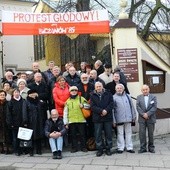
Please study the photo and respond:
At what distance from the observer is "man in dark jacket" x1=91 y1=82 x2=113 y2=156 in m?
9.48

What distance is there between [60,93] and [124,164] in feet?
8.02

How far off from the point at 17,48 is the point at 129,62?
54.8ft

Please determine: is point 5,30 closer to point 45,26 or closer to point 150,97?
point 45,26

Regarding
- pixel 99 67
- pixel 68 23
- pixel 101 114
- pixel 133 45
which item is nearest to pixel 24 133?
pixel 101 114

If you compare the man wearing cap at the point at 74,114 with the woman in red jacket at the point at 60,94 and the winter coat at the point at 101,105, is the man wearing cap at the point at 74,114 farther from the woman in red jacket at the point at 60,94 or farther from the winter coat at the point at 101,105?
the winter coat at the point at 101,105

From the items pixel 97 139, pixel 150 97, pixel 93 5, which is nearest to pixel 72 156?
pixel 97 139

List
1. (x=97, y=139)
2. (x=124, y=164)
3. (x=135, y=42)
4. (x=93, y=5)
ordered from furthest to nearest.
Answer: (x=93, y=5) < (x=135, y=42) < (x=97, y=139) < (x=124, y=164)

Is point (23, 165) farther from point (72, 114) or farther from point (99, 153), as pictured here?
point (99, 153)

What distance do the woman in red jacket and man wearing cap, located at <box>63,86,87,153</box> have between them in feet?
0.61

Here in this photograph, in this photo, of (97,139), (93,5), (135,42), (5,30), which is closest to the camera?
(97,139)

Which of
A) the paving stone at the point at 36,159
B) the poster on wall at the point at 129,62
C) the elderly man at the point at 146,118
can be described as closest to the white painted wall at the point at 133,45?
the poster on wall at the point at 129,62

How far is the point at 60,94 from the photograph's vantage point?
388 inches

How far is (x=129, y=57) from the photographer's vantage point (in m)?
11.9

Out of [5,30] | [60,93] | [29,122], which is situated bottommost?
[29,122]
